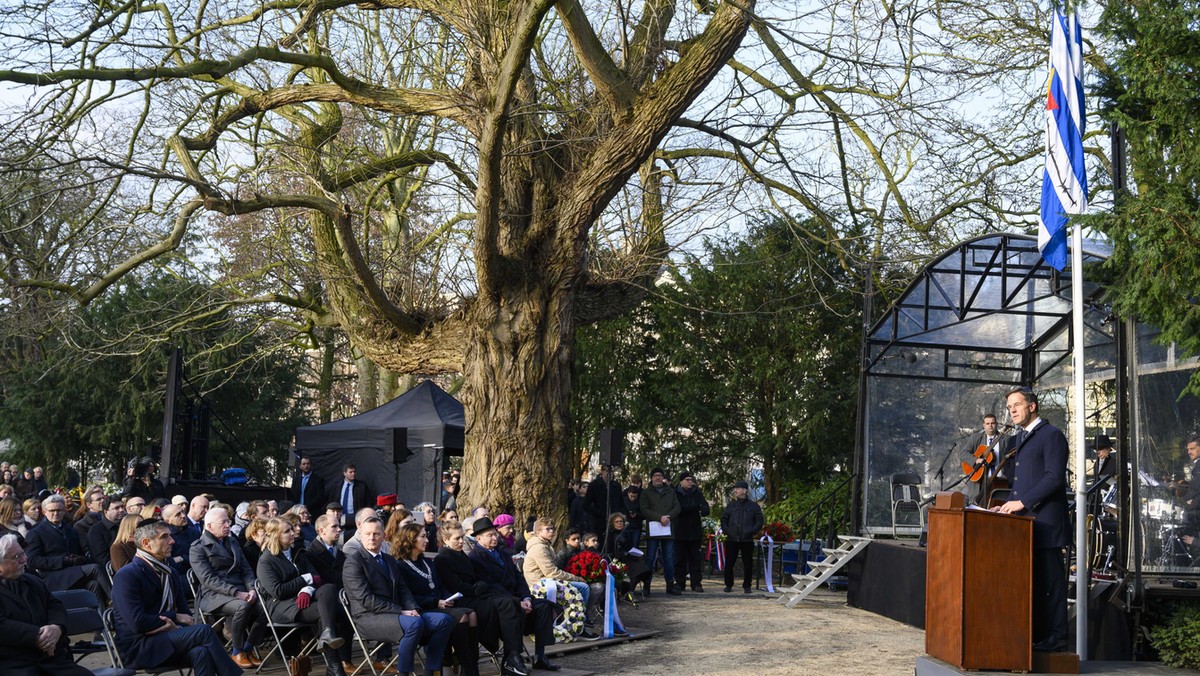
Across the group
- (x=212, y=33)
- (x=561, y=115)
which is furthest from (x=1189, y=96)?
(x=212, y=33)

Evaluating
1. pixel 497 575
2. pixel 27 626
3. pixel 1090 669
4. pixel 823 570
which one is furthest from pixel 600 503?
pixel 27 626

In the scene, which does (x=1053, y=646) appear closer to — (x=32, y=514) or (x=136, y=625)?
(x=136, y=625)

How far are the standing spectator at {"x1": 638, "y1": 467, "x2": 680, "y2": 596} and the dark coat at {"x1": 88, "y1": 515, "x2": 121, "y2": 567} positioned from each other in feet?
26.5

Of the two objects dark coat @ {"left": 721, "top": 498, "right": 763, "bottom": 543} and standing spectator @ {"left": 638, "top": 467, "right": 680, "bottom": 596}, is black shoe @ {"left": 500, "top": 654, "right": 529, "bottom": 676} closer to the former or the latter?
standing spectator @ {"left": 638, "top": 467, "right": 680, "bottom": 596}

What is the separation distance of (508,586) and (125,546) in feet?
10.6

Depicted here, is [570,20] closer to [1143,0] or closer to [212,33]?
[212,33]

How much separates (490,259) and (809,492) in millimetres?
11138

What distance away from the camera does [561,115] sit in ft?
44.1

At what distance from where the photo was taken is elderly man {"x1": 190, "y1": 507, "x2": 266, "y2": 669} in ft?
29.9

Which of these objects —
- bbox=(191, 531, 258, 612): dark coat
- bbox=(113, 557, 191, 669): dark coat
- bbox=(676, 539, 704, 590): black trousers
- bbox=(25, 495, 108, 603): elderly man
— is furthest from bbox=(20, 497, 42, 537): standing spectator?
bbox=(676, 539, 704, 590): black trousers

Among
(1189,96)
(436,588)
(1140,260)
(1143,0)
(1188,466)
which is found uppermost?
(1143,0)

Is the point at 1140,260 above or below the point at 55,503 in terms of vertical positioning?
above

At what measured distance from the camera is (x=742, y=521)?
57.6 ft

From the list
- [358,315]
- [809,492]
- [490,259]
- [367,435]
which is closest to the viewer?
[490,259]
